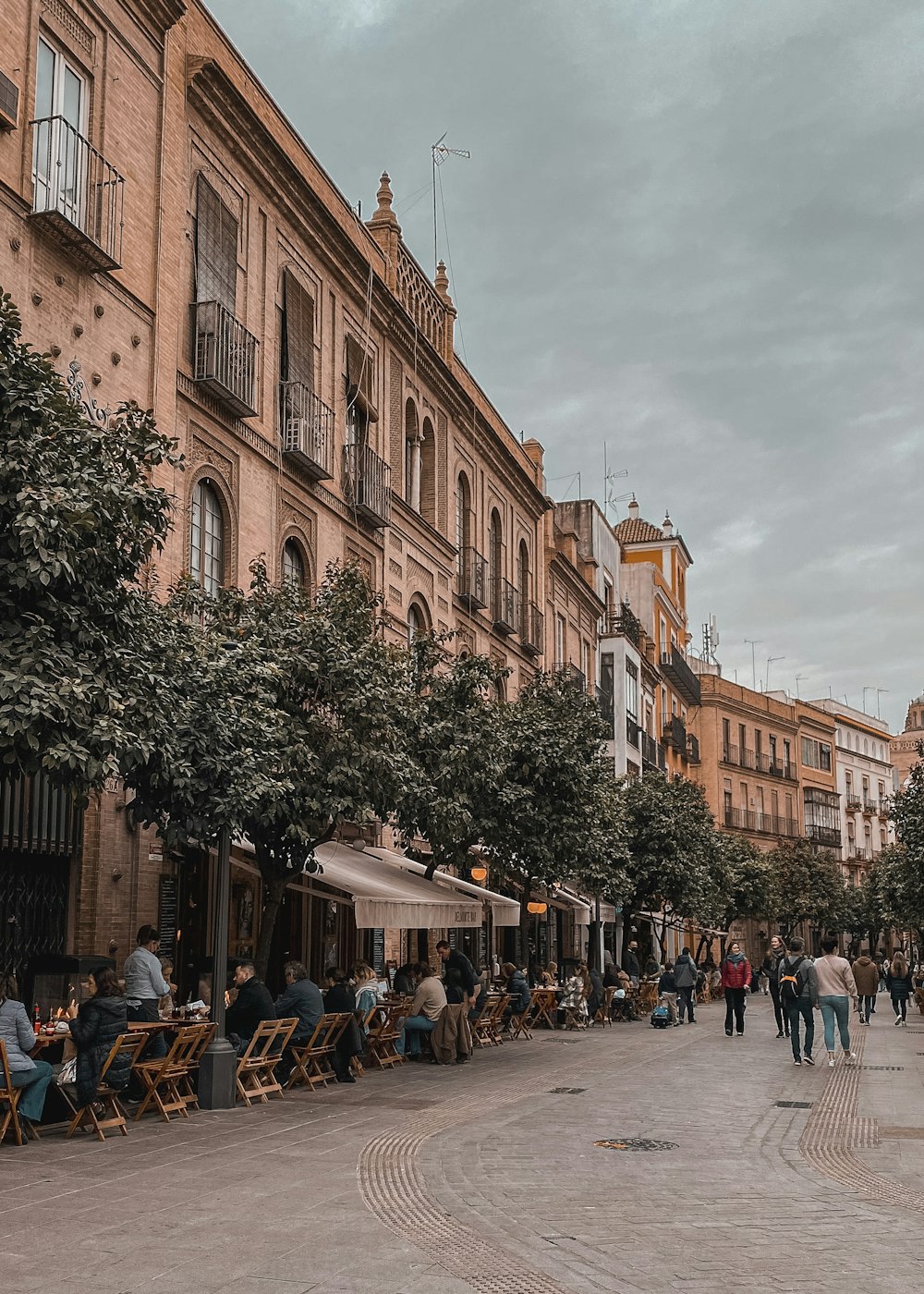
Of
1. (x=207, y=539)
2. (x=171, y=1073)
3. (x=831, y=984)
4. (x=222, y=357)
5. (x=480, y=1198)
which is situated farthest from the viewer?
(x=207, y=539)

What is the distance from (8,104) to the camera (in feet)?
47.3

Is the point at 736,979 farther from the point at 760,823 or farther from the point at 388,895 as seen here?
the point at 760,823

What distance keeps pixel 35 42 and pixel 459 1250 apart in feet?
44.0

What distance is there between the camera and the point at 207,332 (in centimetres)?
1858

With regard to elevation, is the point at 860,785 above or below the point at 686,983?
above

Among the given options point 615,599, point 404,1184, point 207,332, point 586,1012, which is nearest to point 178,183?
point 207,332

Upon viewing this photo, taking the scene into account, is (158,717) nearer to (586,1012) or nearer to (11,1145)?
(11,1145)

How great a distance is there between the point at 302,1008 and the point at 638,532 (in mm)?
53473

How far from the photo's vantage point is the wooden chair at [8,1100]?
9.81 meters

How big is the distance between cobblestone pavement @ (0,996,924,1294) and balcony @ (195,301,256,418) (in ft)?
30.8

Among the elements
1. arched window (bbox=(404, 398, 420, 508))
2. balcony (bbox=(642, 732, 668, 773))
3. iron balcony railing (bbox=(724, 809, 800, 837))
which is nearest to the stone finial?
arched window (bbox=(404, 398, 420, 508))

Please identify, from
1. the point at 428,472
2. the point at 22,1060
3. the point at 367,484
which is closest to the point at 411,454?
the point at 428,472

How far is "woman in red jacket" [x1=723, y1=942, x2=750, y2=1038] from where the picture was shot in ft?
76.5

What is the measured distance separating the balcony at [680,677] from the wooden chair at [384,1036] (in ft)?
137
